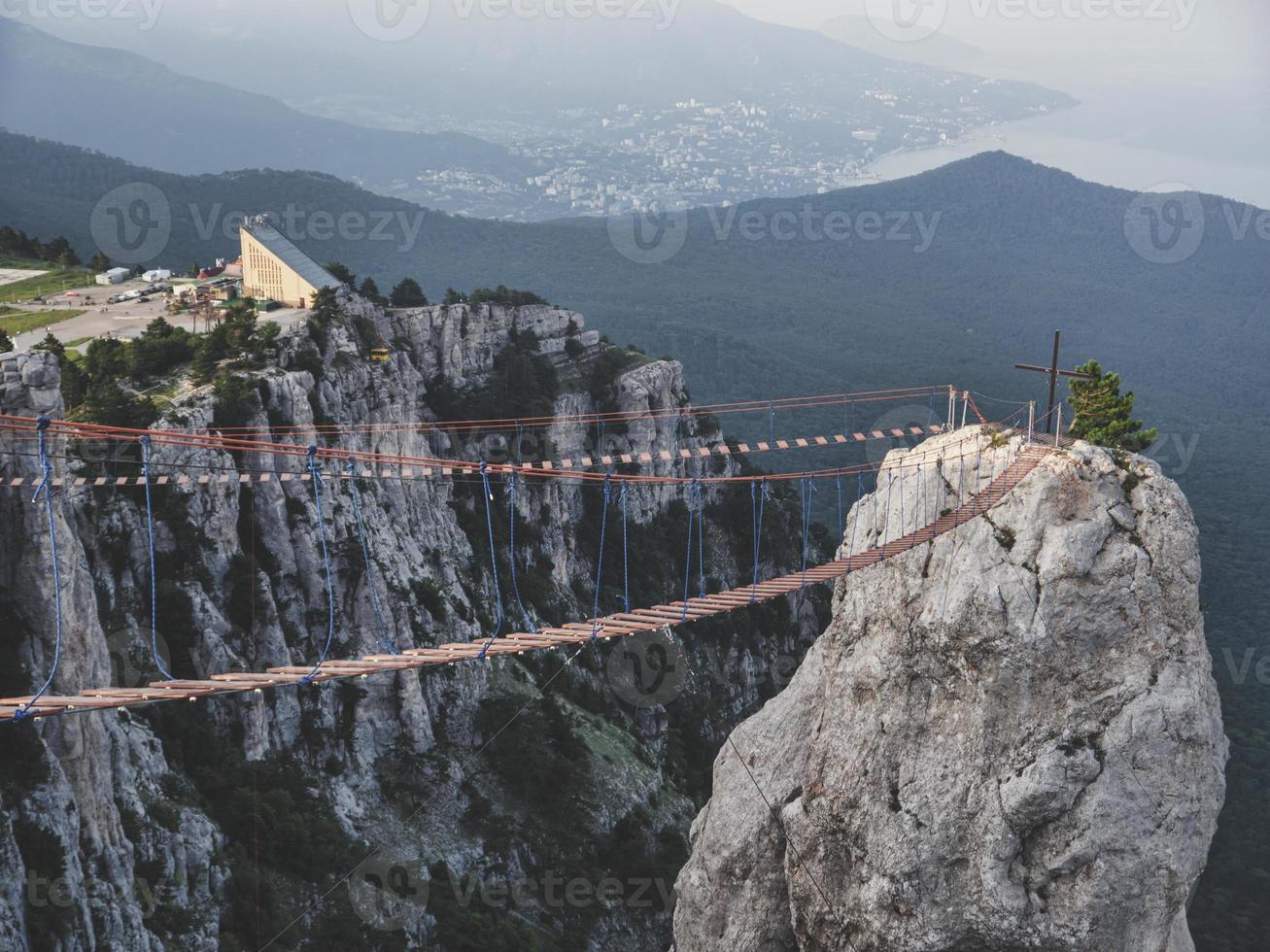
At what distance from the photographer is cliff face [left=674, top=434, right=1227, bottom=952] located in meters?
26.9

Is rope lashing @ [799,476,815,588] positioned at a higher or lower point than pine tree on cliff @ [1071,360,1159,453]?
lower

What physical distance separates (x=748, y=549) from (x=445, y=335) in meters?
19.8

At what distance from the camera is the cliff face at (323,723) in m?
26.8

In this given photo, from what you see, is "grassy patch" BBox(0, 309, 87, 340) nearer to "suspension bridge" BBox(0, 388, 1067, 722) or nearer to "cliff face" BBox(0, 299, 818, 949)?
"cliff face" BBox(0, 299, 818, 949)

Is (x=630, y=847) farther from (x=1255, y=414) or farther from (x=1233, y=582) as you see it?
(x=1255, y=414)

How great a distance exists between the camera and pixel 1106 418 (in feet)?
102

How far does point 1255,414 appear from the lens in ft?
325

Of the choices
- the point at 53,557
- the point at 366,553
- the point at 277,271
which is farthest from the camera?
the point at 277,271

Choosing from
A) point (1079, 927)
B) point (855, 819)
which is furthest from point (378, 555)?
point (1079, 927)

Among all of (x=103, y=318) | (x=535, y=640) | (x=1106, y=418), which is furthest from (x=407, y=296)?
(x=1106, y=418)

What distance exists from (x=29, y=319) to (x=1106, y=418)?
114ft

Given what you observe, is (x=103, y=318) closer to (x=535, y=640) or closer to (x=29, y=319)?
(x=29, y=319)

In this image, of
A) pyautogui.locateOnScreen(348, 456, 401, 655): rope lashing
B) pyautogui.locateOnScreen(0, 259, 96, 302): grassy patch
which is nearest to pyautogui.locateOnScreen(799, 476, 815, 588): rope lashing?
pyautogui.locateOnScreen(348, 456, 401, 655): rope lashing

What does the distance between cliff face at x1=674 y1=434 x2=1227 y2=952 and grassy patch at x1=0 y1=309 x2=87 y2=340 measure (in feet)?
99.1
